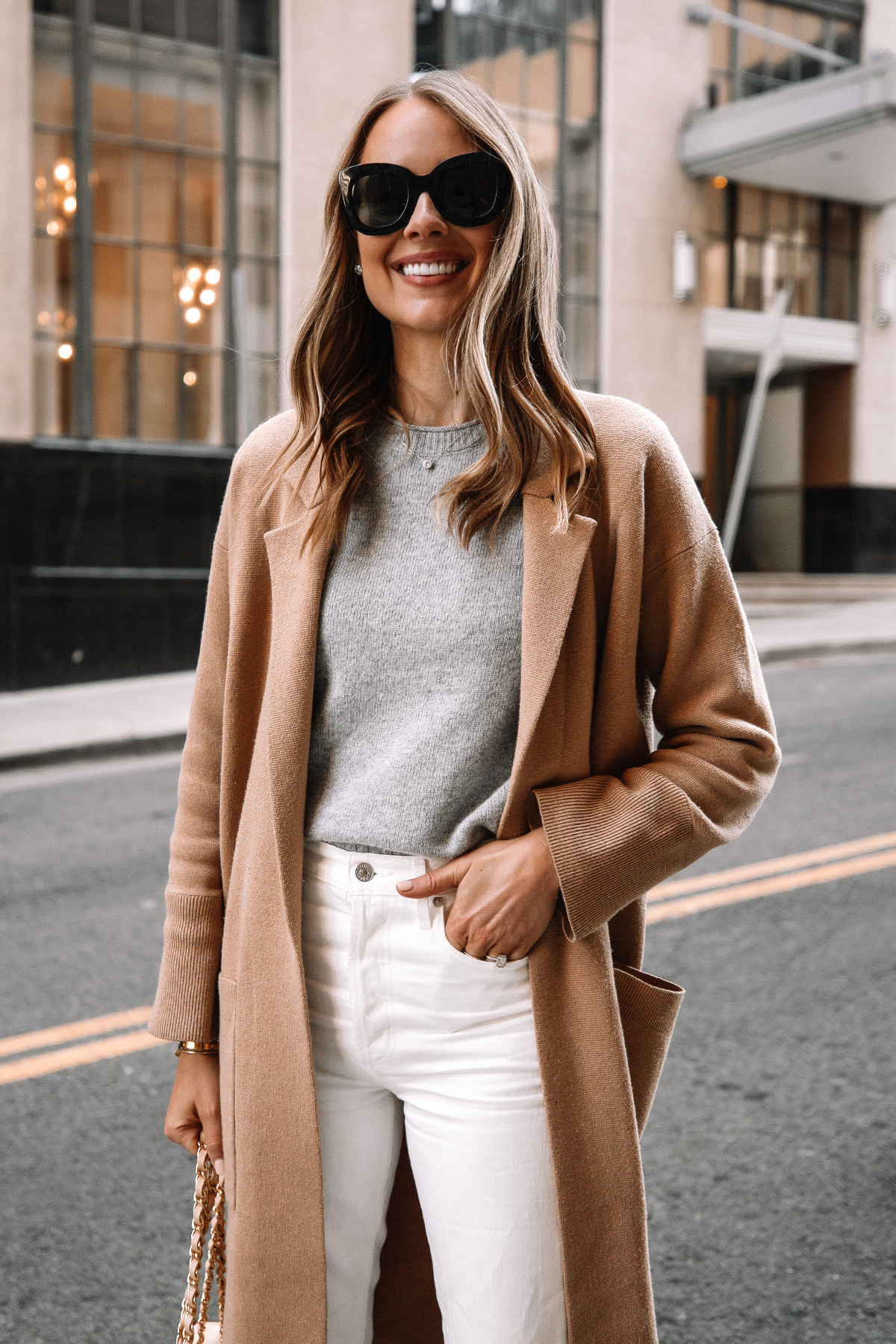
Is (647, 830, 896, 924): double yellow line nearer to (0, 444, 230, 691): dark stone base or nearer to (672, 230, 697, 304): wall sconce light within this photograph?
(0, 444, 230, 691): dark stone base

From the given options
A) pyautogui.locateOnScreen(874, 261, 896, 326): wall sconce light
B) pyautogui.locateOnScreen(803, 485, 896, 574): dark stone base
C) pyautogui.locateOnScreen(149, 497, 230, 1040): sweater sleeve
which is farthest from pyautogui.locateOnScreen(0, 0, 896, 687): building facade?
pyautogui.locateOnScreen(149, 497, 230, 1040): sweater sleeve

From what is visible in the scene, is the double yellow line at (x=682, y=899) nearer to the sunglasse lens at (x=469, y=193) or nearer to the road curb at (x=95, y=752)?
the sunglasse lens at (x=469, y=193)

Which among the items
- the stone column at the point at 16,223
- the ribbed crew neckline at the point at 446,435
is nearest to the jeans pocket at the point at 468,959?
the ribbed crew neckline at the point at 446,435

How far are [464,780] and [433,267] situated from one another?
2.19 ft

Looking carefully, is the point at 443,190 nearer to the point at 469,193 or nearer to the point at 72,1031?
the point at 469,193

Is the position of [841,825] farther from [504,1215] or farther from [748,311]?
[748,311]

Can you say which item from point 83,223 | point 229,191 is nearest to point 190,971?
point 83,223

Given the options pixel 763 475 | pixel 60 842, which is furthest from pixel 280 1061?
pixel 763 475

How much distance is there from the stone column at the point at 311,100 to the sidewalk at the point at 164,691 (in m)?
4.07

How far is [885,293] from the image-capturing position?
21234 mm

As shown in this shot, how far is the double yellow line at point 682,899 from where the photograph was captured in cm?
402

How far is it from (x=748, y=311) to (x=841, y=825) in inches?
594

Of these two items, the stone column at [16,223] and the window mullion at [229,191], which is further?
the window mullion at [229,191]

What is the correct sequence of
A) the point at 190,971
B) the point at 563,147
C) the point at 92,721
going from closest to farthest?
the point at 190,971, the point at 92,721, the point at 563,147
